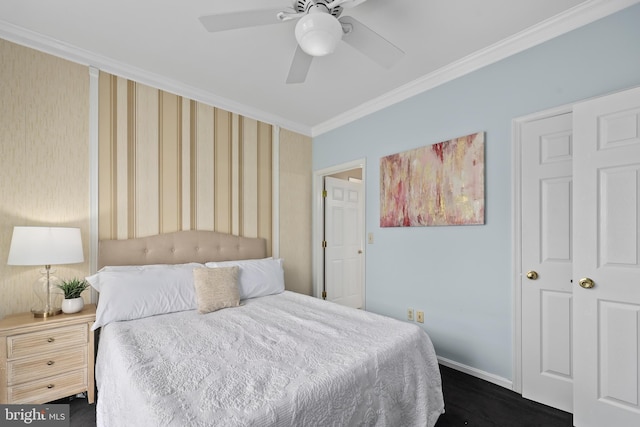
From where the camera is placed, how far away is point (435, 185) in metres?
2.69

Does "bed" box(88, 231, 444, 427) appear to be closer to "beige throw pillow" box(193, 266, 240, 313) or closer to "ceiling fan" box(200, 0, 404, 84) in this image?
"beige throw pillow" box(193, 266, 240, 313)

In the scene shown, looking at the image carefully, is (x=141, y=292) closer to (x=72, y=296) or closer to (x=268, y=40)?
(x=72, y=296)

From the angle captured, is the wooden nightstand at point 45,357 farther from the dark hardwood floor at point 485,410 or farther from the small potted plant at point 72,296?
the dark hardwood floor at point 485,410

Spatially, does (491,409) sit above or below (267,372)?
below

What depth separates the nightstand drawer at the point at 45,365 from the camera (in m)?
1.81

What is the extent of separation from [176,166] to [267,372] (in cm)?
231

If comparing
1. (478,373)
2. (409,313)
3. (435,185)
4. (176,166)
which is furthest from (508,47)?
(176,166)

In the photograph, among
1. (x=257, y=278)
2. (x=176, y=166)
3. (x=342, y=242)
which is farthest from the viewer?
(x=342, y=242)

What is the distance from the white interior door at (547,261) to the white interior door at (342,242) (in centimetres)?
210

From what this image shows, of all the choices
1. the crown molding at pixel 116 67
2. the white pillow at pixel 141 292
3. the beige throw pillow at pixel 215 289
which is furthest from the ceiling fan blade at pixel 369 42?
the white pillow at pixel 141 292

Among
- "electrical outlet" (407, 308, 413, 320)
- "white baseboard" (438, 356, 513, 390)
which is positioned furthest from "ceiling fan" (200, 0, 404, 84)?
"white baseboard" (438, 356, 513, 390)

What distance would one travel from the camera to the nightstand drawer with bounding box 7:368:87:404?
1816 millimetres

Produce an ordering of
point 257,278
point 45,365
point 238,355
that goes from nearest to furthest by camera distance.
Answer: point 238,355 → point 45,365 → point 257,278

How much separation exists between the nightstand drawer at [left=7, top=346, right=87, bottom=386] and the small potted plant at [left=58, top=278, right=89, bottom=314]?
273 mm
